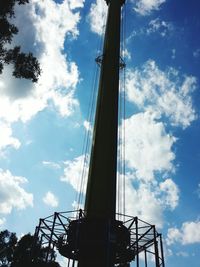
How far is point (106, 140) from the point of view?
59.7ft

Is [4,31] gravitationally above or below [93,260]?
above

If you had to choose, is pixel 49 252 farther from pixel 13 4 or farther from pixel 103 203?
pixel 13 4

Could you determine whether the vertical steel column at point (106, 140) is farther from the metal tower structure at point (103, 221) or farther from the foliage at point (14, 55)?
the foliage at point (14, 55)

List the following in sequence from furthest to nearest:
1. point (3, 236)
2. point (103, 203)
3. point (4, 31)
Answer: point (3, 236)
point (103, 203)
point (4, 31)

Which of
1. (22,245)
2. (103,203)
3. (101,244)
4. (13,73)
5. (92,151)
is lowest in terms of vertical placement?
(101,244)

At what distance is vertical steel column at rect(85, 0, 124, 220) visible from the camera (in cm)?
1625

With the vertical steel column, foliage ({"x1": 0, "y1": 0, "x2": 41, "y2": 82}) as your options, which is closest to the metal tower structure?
the vertical steel column

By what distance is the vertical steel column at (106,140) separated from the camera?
16250 mm

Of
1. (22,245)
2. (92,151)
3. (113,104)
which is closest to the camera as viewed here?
(92,151)

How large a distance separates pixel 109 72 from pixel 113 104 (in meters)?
2.95

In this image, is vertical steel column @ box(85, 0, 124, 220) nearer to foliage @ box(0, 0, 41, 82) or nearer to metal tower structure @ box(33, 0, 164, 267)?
metal tower structure @ box(33, 0, 164, 267)

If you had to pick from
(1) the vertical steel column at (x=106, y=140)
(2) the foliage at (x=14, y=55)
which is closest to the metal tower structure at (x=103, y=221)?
(1) the vertical steel column at (x=106, y=140)

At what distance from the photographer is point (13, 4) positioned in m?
11.6

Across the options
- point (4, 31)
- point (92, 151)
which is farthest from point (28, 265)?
point (4, 31)
